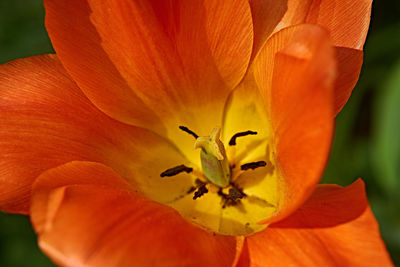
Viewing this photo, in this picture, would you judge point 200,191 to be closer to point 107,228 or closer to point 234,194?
point 234,194

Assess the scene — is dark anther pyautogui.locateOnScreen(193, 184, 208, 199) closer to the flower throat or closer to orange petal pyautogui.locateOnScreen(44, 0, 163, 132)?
the flower throat

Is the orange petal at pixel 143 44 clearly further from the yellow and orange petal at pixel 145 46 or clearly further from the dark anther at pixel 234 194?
the dark anther at pixel 234 194

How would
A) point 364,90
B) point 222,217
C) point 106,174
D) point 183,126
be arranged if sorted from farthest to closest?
point 364,90 → point 183,126 → point 222,217 → point 106,174

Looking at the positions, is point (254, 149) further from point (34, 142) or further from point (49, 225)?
point (49, 225)

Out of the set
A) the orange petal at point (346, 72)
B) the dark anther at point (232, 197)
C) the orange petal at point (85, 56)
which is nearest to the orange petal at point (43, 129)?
the orange petal at point (85, 56)

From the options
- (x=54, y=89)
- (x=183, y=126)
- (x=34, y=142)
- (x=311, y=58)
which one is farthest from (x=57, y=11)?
(x=311, y=58)

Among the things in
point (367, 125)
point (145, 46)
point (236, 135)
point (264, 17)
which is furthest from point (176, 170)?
point (367, 125)
